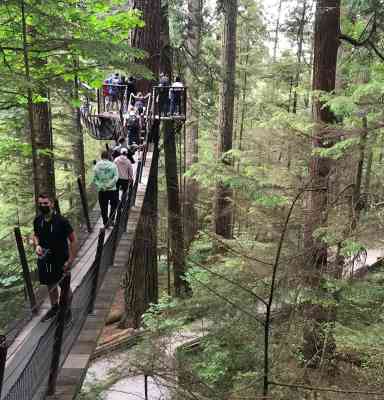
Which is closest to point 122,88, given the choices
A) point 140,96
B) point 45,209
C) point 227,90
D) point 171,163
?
point 140,96

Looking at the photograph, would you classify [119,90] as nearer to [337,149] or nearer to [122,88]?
[122,88]

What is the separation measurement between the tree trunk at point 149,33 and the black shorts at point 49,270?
562 centimetres

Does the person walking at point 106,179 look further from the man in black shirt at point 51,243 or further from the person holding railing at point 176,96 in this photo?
the person holding railing at point 176,96

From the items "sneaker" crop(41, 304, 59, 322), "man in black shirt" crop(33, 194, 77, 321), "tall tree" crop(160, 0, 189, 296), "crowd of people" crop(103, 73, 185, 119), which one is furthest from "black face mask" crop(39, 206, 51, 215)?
"tall tree" crop(160, 0, 189, 296)

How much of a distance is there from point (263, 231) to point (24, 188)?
1095 centimetres

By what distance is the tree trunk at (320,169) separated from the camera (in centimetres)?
449

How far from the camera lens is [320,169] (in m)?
5.55

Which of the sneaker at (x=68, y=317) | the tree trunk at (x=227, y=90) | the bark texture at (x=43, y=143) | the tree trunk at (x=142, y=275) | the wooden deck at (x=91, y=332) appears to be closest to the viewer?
the wooden deck at (x=91, y=332)

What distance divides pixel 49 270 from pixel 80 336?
81cm

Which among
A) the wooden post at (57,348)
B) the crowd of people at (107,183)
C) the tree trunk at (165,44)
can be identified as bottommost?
the wooden post at (57,348)

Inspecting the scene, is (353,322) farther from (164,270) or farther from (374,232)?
(164,270)

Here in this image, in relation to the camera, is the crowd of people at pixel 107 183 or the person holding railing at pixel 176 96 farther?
the person holding railing at pixel 176 96

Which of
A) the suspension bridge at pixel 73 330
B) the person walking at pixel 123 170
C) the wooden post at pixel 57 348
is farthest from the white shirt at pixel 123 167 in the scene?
the wooden post at pixel 57 348

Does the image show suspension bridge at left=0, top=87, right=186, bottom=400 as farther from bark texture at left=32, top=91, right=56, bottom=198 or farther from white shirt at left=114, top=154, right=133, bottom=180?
bark texture at left=32, top=91, right=56, bottom=198
